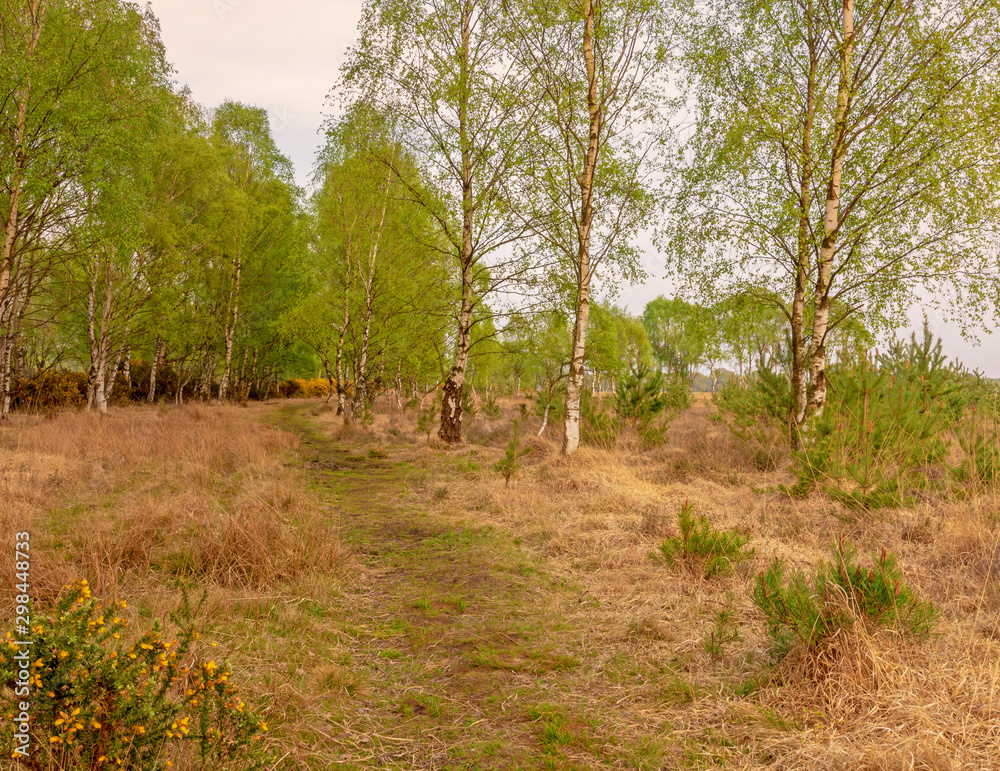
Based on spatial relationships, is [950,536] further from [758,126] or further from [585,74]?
[585,74]

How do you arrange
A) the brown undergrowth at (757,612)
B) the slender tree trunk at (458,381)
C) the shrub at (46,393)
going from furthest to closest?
the shrub at (46,393) → the slender tree trunk at (458,381) → the brown undergrowth at (757,612)

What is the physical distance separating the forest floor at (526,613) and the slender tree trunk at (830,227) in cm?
204

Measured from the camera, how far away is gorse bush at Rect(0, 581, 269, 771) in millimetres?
1892

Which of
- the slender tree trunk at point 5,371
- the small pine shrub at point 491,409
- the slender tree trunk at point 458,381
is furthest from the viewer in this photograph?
the small pine shrub at point 491,409

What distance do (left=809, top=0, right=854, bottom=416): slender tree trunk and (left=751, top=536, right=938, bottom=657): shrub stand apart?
6.79m

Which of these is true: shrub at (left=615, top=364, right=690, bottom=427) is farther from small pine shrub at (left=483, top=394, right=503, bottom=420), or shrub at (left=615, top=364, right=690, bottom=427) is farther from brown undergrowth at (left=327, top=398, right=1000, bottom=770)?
small pine shrub at (left=483, top=394, right=503, bottom=420)

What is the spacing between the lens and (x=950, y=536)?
16.1 feet

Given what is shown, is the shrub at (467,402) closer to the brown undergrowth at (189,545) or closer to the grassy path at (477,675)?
the brown undergrowth at (189,545)

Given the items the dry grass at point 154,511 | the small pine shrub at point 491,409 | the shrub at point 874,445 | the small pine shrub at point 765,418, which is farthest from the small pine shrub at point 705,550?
the small pine shrub at point 491,409

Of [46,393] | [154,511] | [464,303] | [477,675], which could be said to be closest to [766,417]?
[464,303]

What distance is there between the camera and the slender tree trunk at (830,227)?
9.29 metres

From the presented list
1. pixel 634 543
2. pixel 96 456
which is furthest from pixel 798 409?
pixel 96 456

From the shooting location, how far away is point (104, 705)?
80.6 inches

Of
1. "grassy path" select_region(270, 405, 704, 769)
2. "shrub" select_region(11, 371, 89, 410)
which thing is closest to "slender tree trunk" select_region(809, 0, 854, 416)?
"grassy path" select_region(270, 405, 704, 769)
